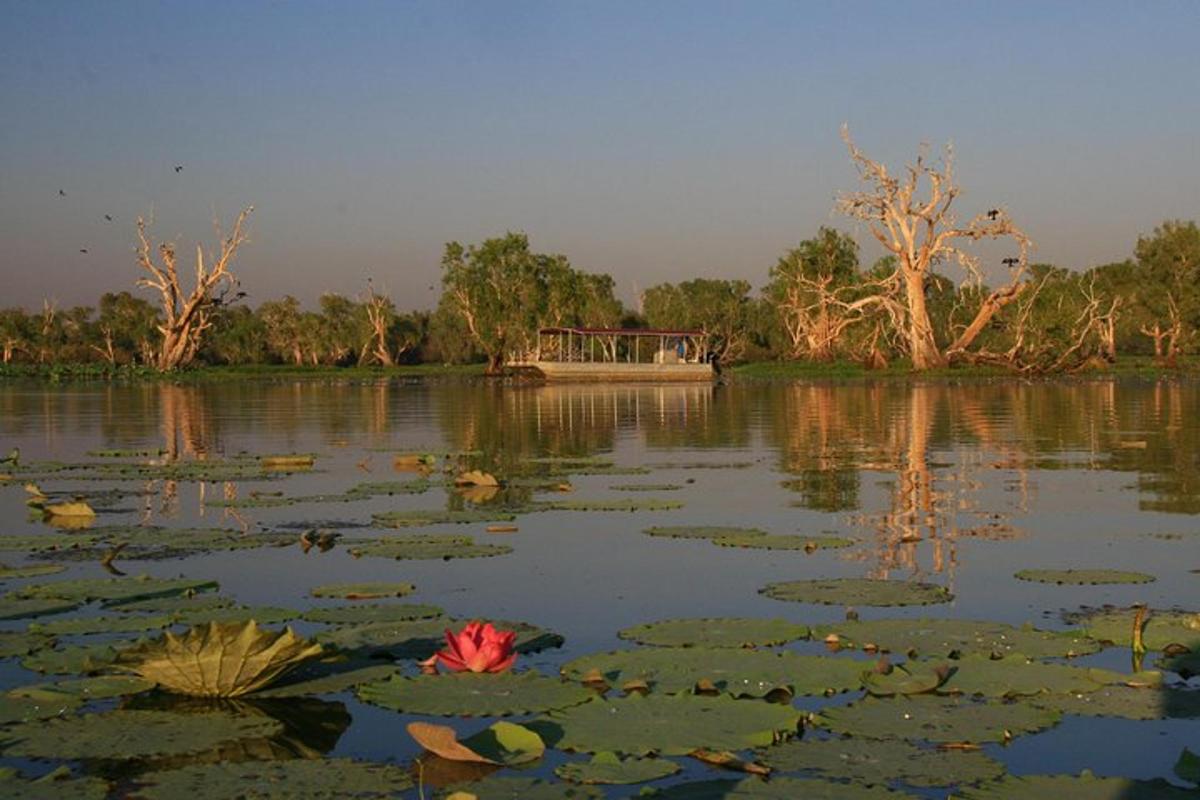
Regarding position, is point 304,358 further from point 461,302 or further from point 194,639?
point 194,639

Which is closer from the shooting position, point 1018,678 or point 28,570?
point 1018,678

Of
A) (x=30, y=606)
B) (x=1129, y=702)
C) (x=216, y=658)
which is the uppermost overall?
(x=216, y=658)

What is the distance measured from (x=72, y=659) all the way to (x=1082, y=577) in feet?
19.6

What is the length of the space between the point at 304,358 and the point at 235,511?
330 ft

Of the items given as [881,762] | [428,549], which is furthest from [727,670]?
[428,549]

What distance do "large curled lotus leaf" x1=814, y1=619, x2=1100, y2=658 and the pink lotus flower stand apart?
5.79 ft

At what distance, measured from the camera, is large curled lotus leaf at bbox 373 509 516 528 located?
1184cm

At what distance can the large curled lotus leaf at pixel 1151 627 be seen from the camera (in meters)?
6.61

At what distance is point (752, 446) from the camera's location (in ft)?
69.5

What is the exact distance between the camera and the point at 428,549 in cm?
1011

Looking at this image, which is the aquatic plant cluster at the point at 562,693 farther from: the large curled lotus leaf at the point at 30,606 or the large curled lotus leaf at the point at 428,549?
the large curled lotus leaf at the point at 428,549

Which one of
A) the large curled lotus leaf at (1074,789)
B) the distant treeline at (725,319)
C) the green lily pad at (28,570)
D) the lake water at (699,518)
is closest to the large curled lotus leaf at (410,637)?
the lake water at (699,518)

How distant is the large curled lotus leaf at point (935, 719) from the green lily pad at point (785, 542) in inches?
175

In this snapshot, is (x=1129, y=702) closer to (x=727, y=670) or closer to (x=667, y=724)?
(x=727, y=670)
